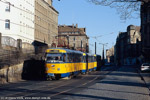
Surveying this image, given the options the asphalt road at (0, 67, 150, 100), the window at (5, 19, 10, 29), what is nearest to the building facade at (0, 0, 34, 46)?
the window at (5, 19, 10, 29)

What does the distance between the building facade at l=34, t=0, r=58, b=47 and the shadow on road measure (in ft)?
109

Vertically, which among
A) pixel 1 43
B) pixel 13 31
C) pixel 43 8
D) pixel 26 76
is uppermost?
pixel 43 8

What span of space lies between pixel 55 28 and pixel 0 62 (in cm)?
6152

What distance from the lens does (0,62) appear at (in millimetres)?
28594

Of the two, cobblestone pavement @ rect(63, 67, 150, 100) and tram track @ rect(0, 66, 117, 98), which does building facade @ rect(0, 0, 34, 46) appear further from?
cobblestone pavement @ rect(63, 67, 150, 100)

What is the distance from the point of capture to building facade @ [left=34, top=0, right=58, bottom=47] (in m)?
71.1

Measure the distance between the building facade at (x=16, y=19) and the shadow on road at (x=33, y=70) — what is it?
19333 mm

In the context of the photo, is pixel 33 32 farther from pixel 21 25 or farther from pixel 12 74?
pixel 12 74

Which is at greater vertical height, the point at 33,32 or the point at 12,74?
the point at 33,32

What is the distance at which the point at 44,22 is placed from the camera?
77.6 meters

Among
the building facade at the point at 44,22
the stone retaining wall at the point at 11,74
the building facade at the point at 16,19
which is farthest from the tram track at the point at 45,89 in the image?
the building facade at the point at 44,22

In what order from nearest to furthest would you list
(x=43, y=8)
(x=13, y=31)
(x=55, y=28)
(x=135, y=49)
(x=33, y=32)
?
(x=13, y=31)
(x=33, y=32)
(x=43, y=8)
(x=55, y=28)
(x=135, y=49)

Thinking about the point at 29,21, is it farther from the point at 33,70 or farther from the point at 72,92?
the point at 72,92

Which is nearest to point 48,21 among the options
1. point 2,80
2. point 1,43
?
point 1,43
